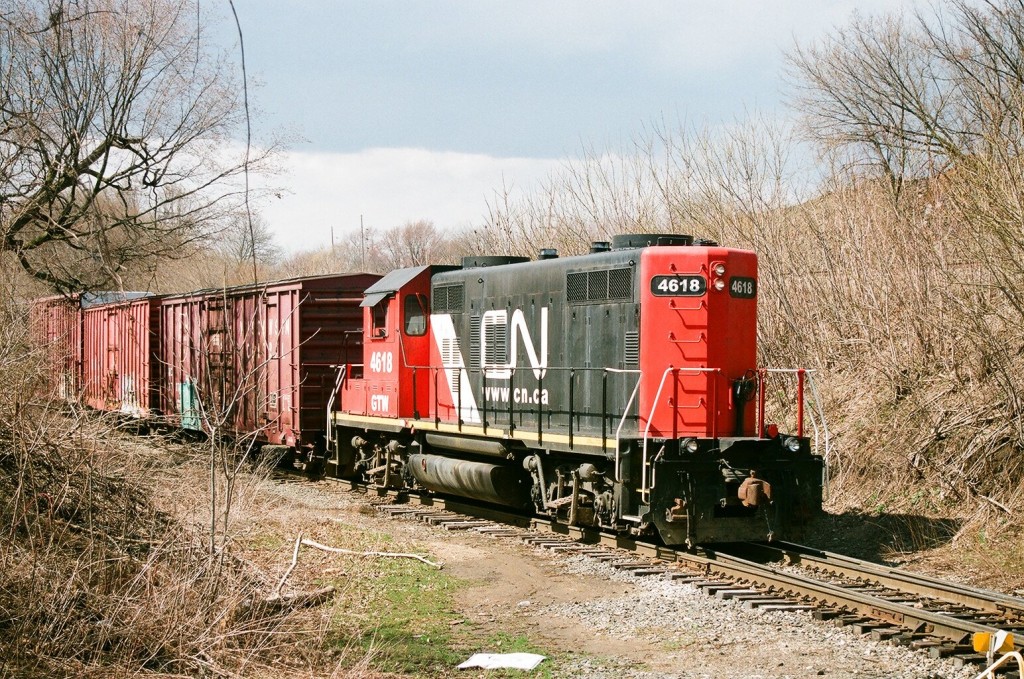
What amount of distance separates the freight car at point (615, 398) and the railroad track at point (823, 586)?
284mm

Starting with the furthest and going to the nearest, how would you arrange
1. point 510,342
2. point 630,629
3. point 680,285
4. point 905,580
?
point 510,342 → point 680,285 → point 905,580 → point 630,629

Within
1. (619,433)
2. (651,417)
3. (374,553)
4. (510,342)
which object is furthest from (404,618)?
(510,342)

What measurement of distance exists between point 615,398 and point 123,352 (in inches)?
605

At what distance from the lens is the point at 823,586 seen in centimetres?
872

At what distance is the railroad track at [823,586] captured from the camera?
297 inches

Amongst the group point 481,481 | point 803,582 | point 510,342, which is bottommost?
point 803,582

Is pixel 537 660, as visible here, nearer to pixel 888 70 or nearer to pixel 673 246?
pixel 673 246

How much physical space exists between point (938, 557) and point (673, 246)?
4.35 metres

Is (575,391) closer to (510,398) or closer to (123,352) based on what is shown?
(510,398)

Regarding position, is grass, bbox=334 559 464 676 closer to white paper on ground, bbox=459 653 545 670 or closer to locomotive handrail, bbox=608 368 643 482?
white paper on ground, bbox=459 653 545 670

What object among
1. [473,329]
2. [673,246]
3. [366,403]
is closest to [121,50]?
[366,403]

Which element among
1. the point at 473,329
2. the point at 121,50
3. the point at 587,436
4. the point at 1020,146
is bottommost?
the point at 587,436

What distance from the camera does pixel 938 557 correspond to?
36.2 feet

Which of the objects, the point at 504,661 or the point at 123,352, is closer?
the point at 504,661
